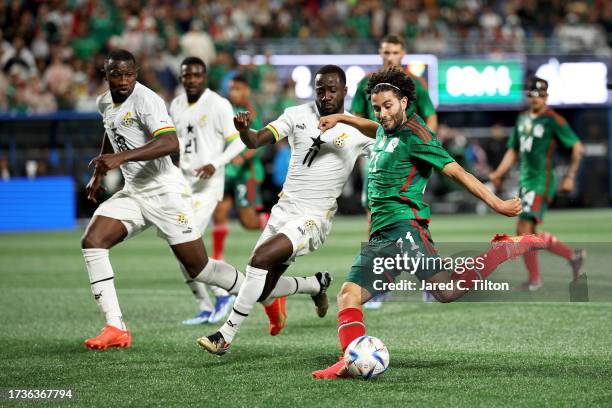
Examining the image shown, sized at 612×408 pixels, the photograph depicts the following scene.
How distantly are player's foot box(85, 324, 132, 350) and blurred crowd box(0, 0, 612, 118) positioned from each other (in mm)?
14341

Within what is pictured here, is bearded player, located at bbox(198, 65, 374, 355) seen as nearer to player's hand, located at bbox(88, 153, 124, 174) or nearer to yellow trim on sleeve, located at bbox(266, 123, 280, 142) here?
yellow trim on sleeve, located at bbox(266, 123, 280, 142)

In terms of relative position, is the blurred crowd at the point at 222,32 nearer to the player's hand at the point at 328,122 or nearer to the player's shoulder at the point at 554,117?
the player's shoulder at the point at 554,117

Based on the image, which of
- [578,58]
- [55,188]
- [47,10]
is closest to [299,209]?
[55,188]

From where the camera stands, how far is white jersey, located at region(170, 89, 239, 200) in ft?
32.5

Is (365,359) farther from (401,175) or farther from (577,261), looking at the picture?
(577,261)

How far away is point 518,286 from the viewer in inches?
250

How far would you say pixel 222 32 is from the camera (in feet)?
79.6

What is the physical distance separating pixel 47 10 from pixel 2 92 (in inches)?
114

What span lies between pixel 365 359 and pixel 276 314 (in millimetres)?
1874

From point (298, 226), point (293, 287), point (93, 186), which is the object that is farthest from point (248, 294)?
point (93, 186)

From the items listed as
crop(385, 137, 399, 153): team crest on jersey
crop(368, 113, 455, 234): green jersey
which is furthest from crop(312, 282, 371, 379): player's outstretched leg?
crop(385, 137, 399, 153): team crest on jersey

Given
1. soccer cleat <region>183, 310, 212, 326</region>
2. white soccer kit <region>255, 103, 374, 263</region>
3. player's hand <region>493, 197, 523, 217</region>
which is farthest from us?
soccer cleat <region>183, 310, 212, 326</region>

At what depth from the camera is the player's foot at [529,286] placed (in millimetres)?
6266

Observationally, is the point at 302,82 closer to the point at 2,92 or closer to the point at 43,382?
the point at 2,92
